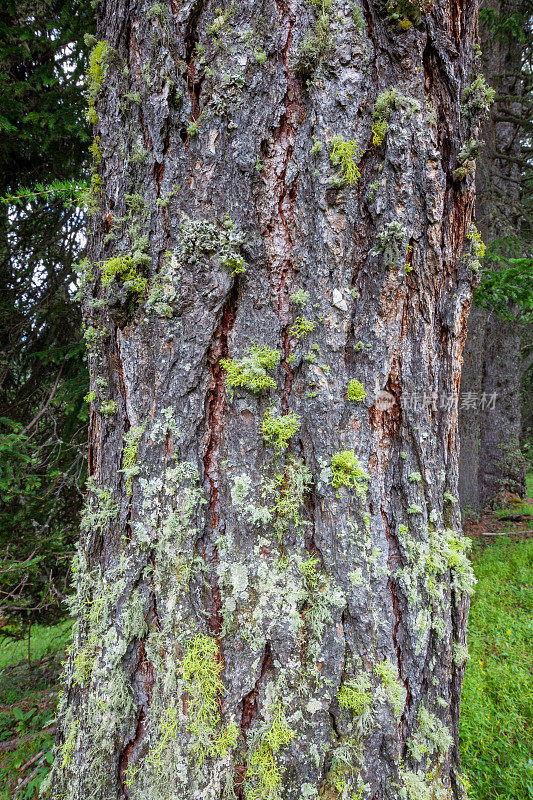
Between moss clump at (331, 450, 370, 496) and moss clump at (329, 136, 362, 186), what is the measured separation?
749mm

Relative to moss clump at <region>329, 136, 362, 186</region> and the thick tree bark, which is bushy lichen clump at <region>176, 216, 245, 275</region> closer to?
moss clump at <region>329, 136, 362, 186</region>

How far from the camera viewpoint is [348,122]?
110cm

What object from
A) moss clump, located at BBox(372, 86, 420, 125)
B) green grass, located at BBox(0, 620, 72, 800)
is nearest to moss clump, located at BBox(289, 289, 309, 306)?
moss clump, located at BBox(372, 86, 420, 125)

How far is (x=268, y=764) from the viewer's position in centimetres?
101

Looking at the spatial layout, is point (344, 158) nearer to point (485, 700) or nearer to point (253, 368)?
point (253, 368)

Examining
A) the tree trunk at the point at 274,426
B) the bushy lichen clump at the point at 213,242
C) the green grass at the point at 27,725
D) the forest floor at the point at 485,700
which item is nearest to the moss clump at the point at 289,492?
the tree trunk at the point at 274,426

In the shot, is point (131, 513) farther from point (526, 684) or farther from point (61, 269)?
point (526, 684)

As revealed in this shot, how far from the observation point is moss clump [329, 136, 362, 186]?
3.57 feet

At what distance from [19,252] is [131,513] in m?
3.45

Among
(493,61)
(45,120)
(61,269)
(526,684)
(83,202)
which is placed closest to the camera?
(83,202)

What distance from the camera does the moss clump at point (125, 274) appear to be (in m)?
1.15

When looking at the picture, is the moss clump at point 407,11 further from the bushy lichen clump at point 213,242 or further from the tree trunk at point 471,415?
the tree trunk at point 471,415

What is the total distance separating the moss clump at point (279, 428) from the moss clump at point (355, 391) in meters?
0.16

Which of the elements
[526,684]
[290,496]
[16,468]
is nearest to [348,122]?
[290,496]
